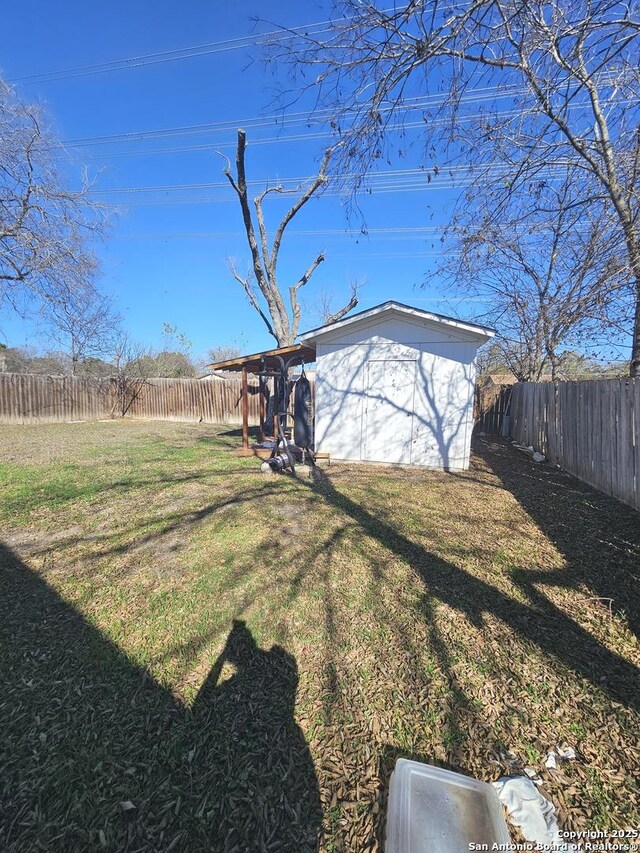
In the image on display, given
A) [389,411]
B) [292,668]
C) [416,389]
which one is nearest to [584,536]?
[292,668]

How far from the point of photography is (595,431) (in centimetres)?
579

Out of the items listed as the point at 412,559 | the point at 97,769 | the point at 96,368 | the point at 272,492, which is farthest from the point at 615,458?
the point at 96,368

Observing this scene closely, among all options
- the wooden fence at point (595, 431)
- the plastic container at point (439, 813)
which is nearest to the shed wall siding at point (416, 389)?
the wooden fence at point (595, 431)

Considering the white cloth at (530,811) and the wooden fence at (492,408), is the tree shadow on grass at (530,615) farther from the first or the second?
the wooden fence at (492,408)

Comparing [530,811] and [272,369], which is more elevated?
[272,369]

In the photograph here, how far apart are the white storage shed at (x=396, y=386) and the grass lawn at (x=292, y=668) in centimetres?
306

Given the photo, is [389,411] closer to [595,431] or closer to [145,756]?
[595,431]

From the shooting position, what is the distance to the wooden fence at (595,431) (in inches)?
187

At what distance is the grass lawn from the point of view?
150 cm

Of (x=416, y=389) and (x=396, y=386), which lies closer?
(x=416, y=389)

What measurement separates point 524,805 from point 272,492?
4454 millimetres

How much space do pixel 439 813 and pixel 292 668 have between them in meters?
1.08

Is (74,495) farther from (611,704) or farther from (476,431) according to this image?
(476,431)

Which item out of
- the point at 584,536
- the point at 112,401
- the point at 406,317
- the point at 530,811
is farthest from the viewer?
the point at 112,401
